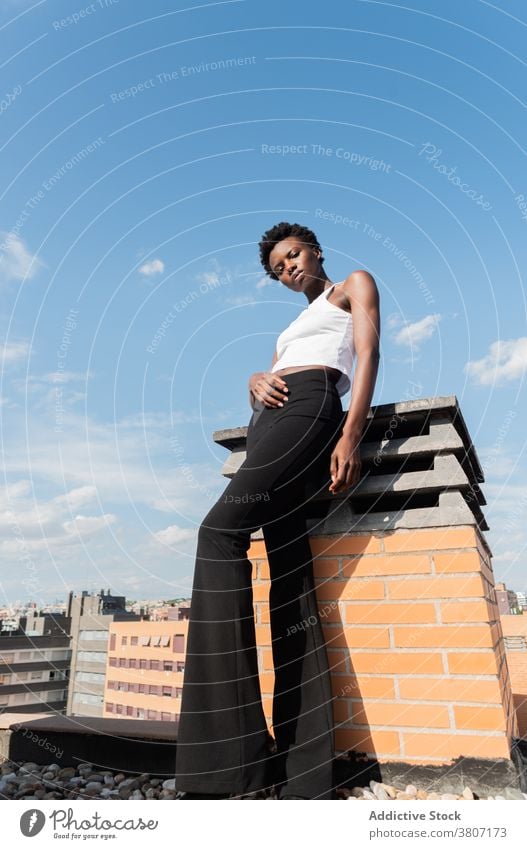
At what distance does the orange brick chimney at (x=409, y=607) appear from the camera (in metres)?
1.58

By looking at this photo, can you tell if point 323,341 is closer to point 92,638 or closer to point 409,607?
point 409,607

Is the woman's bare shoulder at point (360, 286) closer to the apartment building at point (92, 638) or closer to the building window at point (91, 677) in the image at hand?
the apartment building at point (92, 638)

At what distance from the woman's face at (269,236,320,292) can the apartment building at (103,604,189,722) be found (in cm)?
5557

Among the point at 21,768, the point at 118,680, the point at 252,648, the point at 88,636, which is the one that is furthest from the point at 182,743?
the point at 88,636

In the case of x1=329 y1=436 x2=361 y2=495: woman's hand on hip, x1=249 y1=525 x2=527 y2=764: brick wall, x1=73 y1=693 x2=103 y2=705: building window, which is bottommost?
x1=249 y1=525 x2=527 y2=764: brick wall

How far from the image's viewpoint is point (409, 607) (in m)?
1.72

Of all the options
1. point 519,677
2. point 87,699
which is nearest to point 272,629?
point 519,677

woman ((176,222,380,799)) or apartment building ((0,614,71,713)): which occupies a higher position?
apartment building ((0,614,71,713))

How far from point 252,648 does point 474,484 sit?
1.14 m

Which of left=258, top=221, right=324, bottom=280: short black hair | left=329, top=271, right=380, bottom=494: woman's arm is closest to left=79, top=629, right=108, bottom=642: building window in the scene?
left=258, top=221, right=324, bottom=280: short black hair

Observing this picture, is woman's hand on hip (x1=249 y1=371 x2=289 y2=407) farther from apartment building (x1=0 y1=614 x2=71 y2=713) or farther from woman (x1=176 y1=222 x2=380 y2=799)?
apartment building (x1=0 y1=614 x2=71 y2=713)

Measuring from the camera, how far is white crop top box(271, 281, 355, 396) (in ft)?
6.20

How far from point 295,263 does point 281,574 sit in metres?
1.34
